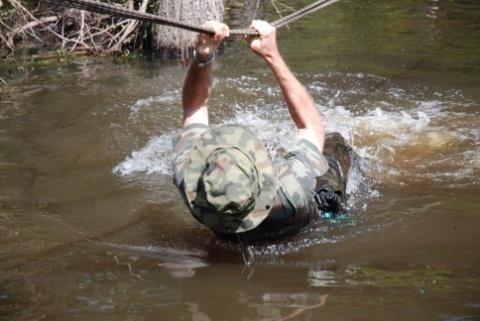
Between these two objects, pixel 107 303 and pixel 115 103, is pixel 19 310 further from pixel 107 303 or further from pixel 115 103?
pixel 115 103

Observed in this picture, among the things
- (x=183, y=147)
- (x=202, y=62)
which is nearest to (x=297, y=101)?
(x=202, y=62)

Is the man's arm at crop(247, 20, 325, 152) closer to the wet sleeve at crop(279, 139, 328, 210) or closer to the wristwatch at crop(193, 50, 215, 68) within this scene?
the wet sleeve at crop(279, 139, 328, 210)

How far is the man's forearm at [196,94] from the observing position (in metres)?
3.80

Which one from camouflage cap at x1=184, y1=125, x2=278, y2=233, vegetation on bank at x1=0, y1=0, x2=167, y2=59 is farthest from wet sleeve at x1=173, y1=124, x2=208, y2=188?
vegetation on bank at x1=0, y1=0, x2=167, y2=59

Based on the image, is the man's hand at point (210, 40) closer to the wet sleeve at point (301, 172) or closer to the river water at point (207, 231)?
the wet sleeve at point (301, 172)

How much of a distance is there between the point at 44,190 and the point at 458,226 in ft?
8.79

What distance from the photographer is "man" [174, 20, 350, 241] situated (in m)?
3.03

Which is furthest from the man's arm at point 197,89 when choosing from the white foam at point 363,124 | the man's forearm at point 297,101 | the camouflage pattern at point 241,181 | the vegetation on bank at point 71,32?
the vegetation on bank at point 71,32

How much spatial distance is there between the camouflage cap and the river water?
1.17ft

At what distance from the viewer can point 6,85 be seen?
296 inches

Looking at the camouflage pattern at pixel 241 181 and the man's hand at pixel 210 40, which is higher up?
the man's hand at pixel 210 40

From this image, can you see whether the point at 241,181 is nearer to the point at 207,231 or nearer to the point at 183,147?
the point at 183,147

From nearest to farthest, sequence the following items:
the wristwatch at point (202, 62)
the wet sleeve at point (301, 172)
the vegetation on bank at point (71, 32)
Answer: the wet sleeve at point (301, 172) < the wristwatch at point (202, 62) < the vegetation on bank at point (71, 32)

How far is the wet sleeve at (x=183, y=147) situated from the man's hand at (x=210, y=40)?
0.38m
